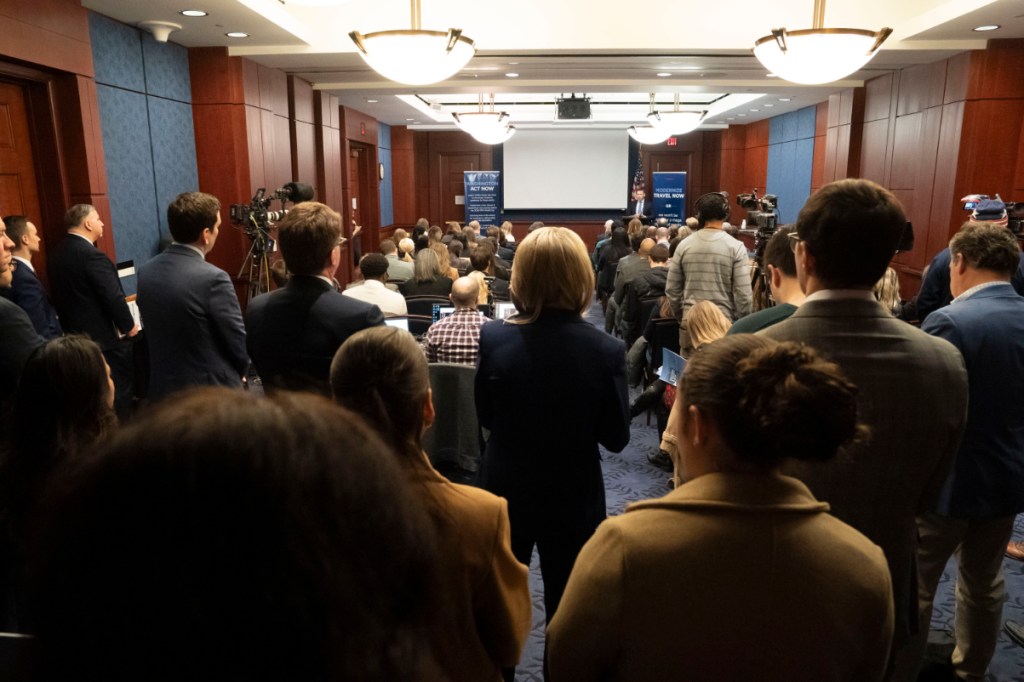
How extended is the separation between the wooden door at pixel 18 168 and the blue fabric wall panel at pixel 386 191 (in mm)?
8956

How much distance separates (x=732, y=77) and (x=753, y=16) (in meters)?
1.89

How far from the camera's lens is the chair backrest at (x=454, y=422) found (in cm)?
340

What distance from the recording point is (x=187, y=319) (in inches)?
108

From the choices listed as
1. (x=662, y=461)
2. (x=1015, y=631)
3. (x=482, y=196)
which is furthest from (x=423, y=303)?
(x=482, y=196)

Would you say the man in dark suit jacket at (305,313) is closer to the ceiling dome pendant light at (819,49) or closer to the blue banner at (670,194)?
the ceiling dome pendant light at (819,49)

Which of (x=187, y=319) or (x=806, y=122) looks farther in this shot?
(x=806, y=122)

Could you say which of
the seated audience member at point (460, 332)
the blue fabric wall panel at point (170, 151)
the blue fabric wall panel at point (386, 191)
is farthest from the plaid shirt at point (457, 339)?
the blue fabric wall panel at point (386, 191)

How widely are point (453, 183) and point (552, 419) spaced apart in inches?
568

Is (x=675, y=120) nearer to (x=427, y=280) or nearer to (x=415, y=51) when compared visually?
(x=427, y=280)

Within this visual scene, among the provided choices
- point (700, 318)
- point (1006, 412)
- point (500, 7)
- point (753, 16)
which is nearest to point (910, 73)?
point (753, 16)

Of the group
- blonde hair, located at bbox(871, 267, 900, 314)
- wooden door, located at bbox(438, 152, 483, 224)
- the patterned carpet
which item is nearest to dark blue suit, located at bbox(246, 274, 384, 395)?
the patterned carpet

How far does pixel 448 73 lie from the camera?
10.7ft

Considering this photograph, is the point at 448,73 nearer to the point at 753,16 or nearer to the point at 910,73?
the point at 753,16

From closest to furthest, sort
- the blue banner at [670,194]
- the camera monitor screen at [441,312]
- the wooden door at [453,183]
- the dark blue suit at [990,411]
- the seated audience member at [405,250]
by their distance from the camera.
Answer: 1. the dark blue suit at [990,411]
2. the camera monitor screen at [441,312]
3. the seated audience member at [405,250]
4. the blue banner at [670,194]
5. the wooden door at [453,183]
